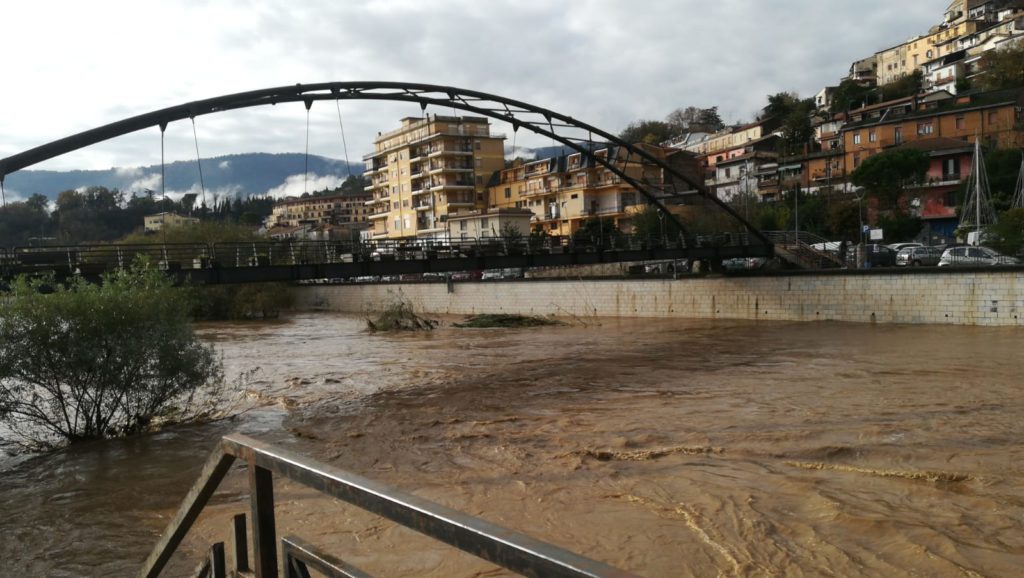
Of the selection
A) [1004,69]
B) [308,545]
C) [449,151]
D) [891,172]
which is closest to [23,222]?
[449,151]

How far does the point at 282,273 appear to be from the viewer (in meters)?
24.0

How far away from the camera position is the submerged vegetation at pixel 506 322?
42.8 meters

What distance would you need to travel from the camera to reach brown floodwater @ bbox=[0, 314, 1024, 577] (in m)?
8.27

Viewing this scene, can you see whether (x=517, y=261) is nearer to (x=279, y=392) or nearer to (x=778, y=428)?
(x=279, y=392)

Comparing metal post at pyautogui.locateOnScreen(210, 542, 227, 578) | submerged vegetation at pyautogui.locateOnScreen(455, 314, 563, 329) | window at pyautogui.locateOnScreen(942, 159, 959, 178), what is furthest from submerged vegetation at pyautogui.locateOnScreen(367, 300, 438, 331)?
window at pyautogui.locateOnScreen(942, 159, 959, 178)

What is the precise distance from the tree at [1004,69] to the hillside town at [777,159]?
785 millimetres

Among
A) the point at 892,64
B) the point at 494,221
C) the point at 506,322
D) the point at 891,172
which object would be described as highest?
the point at 892,64

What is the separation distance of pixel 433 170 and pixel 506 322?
1800 inches

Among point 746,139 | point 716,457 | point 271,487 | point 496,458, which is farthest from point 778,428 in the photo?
point 746,139

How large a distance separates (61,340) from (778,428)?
13657mm

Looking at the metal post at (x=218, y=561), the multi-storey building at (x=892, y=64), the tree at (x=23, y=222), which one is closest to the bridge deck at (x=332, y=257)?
the metal post at (x=218, y=561)

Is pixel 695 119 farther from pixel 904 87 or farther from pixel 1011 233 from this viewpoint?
pixel 1011 233

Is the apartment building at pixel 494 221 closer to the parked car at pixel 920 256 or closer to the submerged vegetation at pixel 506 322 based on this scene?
→ the submerged vegetation at pixel 506 322

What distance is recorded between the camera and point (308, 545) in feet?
8.52
